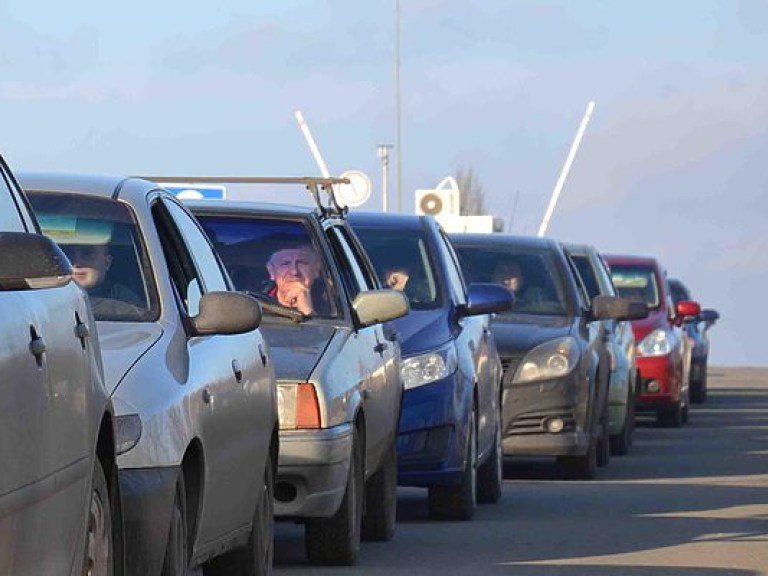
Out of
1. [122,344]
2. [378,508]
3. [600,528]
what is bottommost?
[600,528]

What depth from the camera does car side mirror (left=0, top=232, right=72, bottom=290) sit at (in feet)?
19.3

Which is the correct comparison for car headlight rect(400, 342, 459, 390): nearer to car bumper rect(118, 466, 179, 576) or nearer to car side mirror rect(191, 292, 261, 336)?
car side mirror rect(191, 292, 261, 336)

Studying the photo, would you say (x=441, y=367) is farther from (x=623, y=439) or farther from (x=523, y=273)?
(x=623, y=439)

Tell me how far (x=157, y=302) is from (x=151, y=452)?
43.5 inches

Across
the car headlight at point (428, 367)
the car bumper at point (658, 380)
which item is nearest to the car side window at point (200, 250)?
the car headlight at point (428, 367)

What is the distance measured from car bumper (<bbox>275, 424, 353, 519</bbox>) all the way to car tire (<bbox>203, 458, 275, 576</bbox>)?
111 cm

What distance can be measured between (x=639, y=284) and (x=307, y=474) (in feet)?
66.2

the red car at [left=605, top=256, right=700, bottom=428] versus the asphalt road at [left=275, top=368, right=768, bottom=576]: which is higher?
the asphalt road at [left=275, top=368, right=768, bottom=576]

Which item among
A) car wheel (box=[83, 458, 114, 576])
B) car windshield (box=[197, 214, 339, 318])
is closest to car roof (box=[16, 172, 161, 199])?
car wheel (box=[83, 458, 114, 576])

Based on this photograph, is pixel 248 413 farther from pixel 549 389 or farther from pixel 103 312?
pixel 549 389

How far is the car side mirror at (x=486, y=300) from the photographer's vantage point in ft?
53.6

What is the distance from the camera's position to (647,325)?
3023cm

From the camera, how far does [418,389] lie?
15.3 metres

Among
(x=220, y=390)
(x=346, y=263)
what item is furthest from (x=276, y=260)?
(x=220, y=390)
